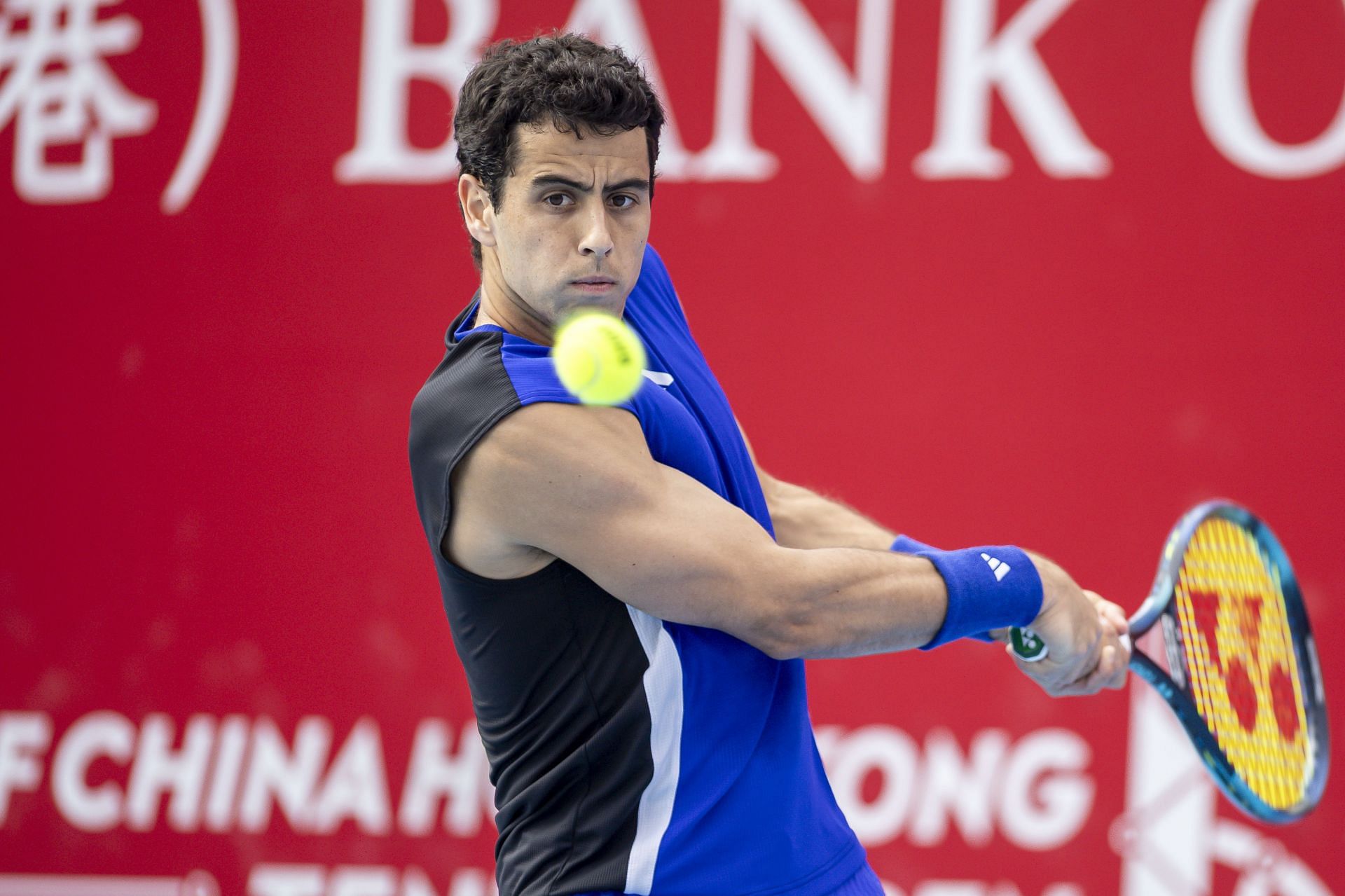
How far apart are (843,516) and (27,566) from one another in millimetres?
2835

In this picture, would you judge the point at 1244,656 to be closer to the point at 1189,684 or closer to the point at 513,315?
the point at 1189,684

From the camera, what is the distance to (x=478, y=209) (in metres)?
2.07

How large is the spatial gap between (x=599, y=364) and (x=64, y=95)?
318 cm

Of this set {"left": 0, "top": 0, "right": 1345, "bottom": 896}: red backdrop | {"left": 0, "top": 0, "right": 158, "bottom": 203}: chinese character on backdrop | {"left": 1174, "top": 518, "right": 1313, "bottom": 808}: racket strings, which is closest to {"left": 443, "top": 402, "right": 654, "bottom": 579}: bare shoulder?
{"left": 1174, "top": 518, "right": 1313, "bottom": 808}: racket strings

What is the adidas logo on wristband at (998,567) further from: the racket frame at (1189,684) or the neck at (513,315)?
the neck at (513,315)

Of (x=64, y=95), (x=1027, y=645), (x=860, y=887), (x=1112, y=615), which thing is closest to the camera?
(x=860, y=887)

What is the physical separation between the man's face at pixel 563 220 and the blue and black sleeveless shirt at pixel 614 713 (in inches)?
3.4

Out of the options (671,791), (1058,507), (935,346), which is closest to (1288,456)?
(1058,507)

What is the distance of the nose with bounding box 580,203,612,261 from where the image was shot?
1923mm

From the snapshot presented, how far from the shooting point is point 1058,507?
3.96 meters

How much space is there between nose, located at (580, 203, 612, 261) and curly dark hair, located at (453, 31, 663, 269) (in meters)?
0.11

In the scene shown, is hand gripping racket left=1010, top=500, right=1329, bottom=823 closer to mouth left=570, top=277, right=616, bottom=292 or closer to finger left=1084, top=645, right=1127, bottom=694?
finger left=1084, top=645, right=1127, bottom=694

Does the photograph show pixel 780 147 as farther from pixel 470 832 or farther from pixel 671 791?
pixel 671 791

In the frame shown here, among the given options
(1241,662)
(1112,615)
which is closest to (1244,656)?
(1241,662)
